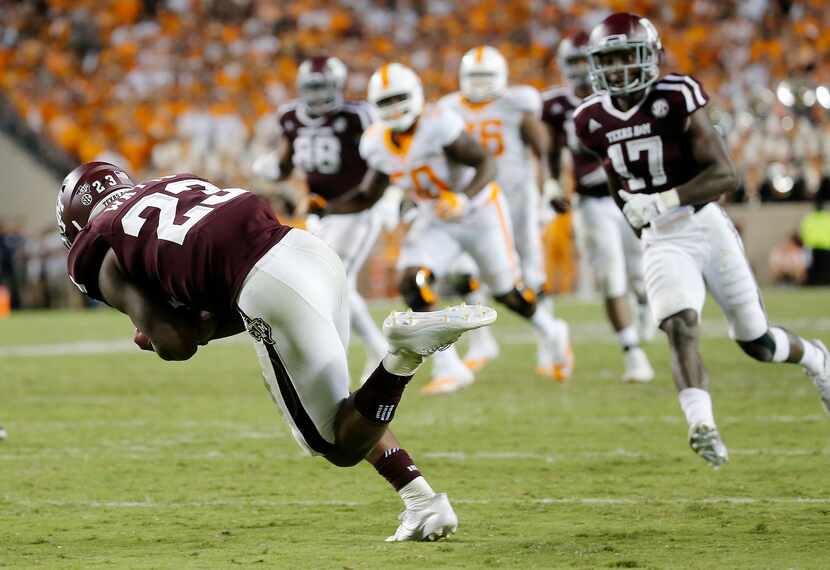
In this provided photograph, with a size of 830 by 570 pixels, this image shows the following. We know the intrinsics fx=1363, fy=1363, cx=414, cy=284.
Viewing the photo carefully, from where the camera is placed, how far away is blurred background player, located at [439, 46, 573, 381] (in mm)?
8828

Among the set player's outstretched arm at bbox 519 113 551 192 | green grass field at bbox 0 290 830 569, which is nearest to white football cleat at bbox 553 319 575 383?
green grass field at bbox 0 290 830 569

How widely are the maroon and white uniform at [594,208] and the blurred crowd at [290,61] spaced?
6964 mm

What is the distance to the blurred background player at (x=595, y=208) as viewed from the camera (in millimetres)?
8102

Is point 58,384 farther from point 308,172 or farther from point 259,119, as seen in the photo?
point 259,119

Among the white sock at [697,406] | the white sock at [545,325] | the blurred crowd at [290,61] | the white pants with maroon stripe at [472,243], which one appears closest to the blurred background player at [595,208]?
the white sock at [545,325]

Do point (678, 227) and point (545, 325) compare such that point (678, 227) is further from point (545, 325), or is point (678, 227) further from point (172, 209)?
point (545, 325)

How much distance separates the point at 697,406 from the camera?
4.62 metres

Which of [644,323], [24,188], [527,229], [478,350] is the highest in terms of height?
[527,229]

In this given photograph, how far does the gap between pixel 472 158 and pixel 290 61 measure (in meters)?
11.8

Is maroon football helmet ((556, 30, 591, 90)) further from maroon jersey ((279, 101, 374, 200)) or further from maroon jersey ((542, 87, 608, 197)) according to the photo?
maroon jersey ((279, 101, 374, 200))

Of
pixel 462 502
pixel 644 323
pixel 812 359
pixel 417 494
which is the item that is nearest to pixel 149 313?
pixel 417 494

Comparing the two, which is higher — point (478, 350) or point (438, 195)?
point (438, 195)

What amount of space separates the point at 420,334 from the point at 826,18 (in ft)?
50.9

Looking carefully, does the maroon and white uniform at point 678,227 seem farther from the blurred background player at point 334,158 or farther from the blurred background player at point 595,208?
the blurred background player at point 334,158
